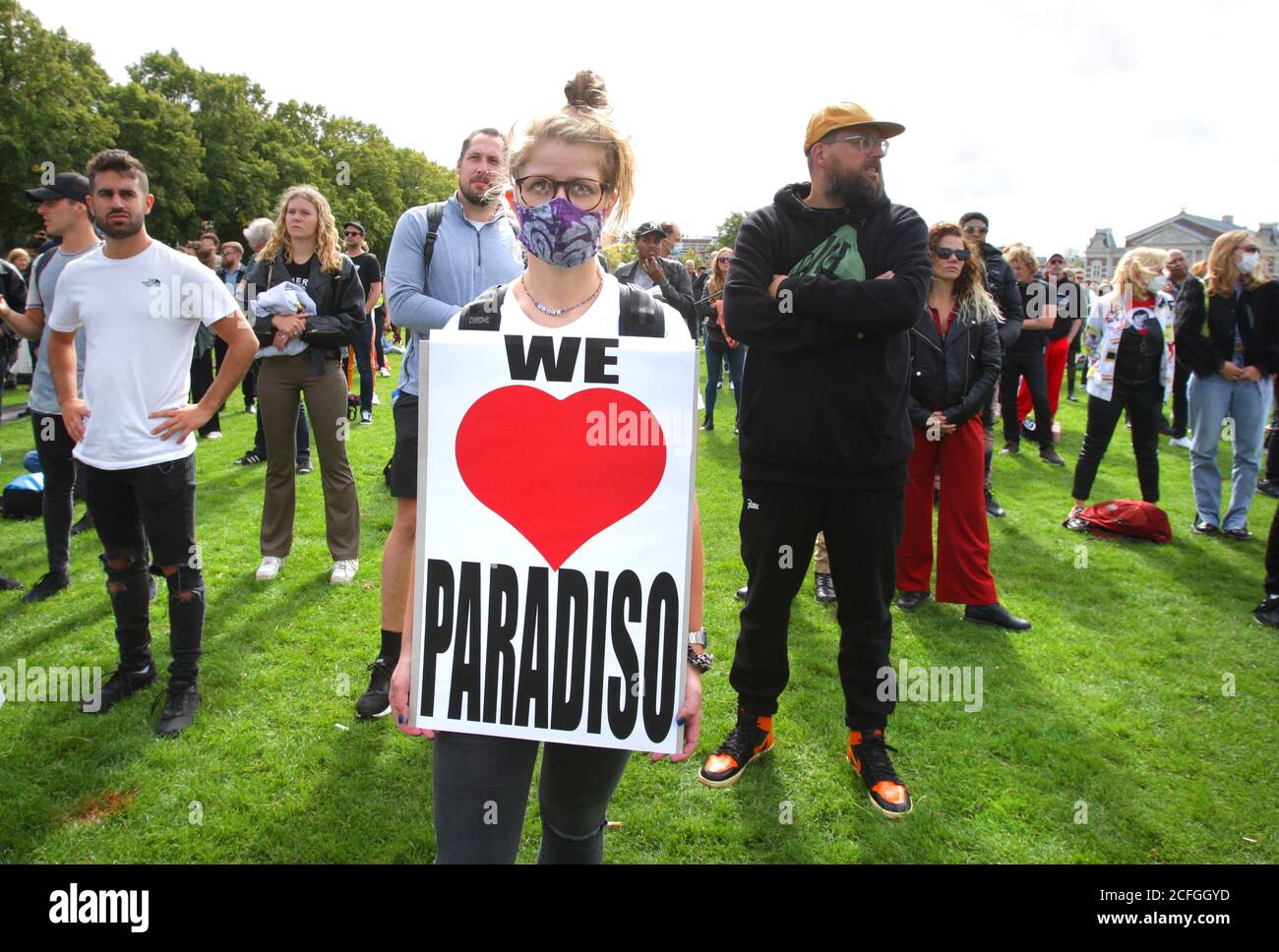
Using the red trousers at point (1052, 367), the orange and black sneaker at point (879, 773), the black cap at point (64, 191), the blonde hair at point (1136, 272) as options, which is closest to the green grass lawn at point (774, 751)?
the orange and black sneaker at point (879, 773)

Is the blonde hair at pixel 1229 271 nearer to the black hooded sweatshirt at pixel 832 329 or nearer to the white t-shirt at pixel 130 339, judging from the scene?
the black hooded sweatshirt at pixel 832 329

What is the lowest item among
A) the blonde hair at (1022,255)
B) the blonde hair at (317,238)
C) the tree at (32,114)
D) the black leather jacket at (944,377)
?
the black leather jacket at (944,377)

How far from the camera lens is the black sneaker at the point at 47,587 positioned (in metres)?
5.41

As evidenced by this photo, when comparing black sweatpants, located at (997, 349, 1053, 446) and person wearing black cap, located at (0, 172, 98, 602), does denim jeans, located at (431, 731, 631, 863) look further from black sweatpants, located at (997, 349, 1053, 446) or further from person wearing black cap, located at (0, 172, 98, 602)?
black sweatpants, located at (997, 349, 1053, 446)

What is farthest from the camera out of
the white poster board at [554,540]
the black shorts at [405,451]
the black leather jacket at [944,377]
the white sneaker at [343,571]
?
the white sneaker at [343,571]

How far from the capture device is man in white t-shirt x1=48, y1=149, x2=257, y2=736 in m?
3.72

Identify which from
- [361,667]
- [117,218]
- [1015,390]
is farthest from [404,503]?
[1015,390]

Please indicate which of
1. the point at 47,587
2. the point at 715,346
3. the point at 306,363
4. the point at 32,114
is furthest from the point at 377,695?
the point at 32,114

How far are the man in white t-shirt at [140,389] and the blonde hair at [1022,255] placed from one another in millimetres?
8722

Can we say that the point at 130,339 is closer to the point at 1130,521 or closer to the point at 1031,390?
the point at 1130,521

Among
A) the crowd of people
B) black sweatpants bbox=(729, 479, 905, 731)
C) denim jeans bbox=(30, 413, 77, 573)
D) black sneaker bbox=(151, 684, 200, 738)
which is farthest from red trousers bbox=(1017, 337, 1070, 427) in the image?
denim jeans bbox=(30, 413, 77, 573)

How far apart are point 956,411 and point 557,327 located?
3.99m

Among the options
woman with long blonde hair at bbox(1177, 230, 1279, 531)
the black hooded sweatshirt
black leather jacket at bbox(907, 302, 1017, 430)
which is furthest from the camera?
woman with long blonde hair at bbox(1177, 230, 1279, 531)

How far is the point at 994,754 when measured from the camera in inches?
151
